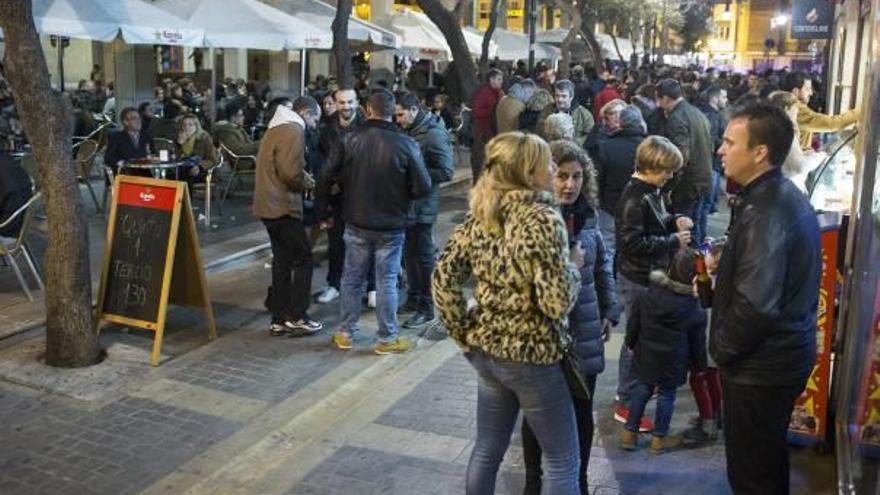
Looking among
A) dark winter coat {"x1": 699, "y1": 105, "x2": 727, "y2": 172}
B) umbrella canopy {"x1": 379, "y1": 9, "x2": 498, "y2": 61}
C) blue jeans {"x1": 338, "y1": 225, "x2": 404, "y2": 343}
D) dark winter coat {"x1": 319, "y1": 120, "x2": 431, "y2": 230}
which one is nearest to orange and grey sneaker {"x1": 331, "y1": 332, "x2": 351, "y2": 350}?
blue jeans {"x1": 338, "y1": 225, "x2": 404, "y2": 343}

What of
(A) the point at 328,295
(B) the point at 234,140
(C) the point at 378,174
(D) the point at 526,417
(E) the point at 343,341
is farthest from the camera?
(B) the point at 234,140

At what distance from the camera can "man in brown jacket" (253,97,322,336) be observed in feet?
21.7

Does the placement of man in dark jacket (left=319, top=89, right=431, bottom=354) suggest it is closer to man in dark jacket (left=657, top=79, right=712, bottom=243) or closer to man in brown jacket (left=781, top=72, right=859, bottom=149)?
man in dark jacket (left=657, top=79, right=712, bottom=243)

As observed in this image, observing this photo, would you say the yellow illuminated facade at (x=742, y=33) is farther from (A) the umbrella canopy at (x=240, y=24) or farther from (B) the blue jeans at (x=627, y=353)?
(B) the blue jeans at (x=627, y=353)

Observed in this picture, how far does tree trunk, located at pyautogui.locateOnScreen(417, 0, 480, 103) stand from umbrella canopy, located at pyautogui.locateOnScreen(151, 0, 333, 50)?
3.93 meters

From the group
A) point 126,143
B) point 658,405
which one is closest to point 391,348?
point 658,405

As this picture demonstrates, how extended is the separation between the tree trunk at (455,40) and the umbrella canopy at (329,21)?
963mm

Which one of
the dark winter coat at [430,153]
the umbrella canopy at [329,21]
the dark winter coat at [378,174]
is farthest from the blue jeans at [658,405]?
the umbrella canopy at [329,21]

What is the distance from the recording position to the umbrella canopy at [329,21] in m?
14.0

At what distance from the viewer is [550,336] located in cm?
334

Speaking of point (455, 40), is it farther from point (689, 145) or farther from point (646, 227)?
point (646, 227)

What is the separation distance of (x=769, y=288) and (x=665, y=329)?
1523 mm

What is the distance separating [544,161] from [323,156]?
532cm

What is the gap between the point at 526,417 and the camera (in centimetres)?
355
